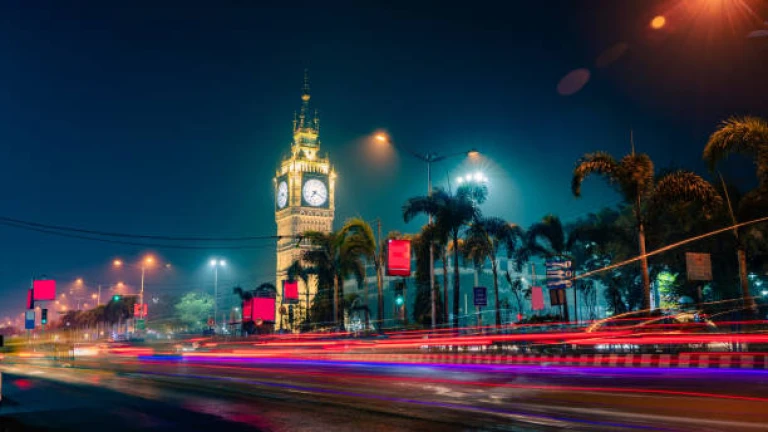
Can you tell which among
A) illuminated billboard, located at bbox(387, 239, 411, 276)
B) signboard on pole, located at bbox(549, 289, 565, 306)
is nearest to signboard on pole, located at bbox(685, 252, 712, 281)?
signboard on pole, located at bbox(549, 289, 565, 306)

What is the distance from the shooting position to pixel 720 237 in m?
35.4

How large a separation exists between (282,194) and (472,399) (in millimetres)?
144245

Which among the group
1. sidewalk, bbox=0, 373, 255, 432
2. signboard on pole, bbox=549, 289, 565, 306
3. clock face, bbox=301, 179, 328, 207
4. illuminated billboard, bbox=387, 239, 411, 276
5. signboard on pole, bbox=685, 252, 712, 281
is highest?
clock face, bbox=301, 179, 328, 207

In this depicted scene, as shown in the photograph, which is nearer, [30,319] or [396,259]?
[396,259]

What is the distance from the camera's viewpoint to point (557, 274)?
3322cm

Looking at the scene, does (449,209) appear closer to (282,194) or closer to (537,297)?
(537,297)

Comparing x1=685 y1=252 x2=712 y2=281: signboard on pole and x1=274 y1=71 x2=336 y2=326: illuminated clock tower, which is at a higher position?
x1=274 y1=71 x2=336 y2=326: illuminated clock tower

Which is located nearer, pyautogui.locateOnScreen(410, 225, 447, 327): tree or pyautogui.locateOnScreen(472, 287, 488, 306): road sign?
pyautogui.locateOnScreen(472, 287, 488, 306): road sign

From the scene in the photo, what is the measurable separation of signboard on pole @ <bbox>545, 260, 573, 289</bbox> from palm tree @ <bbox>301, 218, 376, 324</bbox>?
668 inches

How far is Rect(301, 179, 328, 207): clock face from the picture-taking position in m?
149

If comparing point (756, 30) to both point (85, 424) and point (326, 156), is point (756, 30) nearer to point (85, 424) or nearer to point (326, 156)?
point (85, 424)

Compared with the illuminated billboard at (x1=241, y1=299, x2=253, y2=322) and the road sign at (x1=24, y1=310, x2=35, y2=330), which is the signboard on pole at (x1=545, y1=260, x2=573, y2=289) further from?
the illuminated billboard at (x1=241, y1=299, x2=253, y2=322)

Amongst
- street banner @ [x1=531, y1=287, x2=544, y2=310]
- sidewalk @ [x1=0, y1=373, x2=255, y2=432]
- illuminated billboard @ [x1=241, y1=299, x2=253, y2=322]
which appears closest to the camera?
sidewalk @ [x1=0, y1=373, x2=255, y2=432]

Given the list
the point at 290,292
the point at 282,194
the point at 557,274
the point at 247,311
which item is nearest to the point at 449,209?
the point at 557,274
